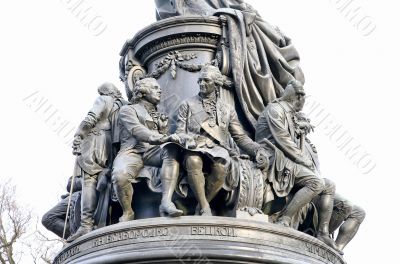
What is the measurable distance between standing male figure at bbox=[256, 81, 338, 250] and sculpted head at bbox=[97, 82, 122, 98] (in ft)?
7.72

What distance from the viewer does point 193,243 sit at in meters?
10.6

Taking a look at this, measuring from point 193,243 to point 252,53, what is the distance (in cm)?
398

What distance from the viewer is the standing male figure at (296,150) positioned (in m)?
11.8

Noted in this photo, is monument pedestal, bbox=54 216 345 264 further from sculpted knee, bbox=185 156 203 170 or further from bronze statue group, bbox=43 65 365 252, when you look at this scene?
sculpted knee, bbox=185 156 203 170

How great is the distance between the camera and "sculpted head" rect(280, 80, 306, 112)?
12.6 metres

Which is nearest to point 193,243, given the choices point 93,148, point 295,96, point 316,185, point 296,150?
point 316,185

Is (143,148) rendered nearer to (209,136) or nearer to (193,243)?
(209,136)

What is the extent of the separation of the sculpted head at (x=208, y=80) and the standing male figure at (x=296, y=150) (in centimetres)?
95

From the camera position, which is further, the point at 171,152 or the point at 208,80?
the point at 208,80

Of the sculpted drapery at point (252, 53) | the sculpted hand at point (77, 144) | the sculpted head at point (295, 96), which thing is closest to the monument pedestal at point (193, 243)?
the sculpted hand at point (77, 144)

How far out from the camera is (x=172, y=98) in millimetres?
12852

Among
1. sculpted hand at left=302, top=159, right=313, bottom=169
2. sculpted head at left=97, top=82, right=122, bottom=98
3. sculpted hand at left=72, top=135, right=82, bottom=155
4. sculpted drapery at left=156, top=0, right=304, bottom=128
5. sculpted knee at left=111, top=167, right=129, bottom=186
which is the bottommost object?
sculpted knee at left=111, top=167, right=129, bottom=186

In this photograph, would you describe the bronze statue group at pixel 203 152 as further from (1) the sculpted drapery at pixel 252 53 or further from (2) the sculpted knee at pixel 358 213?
(1) the sculpted drapery at pixel 252 53

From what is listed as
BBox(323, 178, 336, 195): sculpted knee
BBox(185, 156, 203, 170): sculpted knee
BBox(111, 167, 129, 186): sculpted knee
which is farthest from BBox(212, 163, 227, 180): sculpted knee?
BBox(323, 178, 336, 195): sculpted knee
